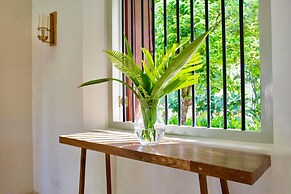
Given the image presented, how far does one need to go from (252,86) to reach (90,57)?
47.0 inches

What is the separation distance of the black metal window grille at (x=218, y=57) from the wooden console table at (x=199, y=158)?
0.90ft

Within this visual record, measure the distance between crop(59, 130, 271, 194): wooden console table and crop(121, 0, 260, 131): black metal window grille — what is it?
0.27 meters

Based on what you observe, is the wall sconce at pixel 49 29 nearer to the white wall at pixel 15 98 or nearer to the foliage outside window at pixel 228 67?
the white wall at pixel 15 98

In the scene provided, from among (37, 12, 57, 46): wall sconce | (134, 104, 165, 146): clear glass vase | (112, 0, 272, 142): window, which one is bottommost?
(134, 104, 165, 146): clear glass vase

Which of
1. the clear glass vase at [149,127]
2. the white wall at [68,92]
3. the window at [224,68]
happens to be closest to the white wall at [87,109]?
the white wall at [68,92]

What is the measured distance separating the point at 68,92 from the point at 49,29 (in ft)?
1.97

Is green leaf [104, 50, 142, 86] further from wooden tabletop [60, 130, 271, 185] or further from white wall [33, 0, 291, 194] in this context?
white wall [33, 0, 291, 194]

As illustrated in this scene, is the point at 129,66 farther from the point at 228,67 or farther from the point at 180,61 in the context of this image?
the point at 228,67

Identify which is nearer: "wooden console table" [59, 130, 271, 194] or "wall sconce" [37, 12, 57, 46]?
"wooden console table" [59, 130, 271, 194]

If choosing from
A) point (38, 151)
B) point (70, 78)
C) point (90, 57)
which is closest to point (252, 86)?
point (90, 57)

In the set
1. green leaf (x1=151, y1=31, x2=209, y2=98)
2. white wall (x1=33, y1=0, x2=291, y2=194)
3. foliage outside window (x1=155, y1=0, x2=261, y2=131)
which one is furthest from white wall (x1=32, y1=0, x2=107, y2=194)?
green leaf (x1=151, y1=31, x2=209, y2=98)

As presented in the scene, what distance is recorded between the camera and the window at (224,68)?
120cm

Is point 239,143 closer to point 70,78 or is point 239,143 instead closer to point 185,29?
point 185,29

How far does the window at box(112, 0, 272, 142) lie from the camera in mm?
1198
